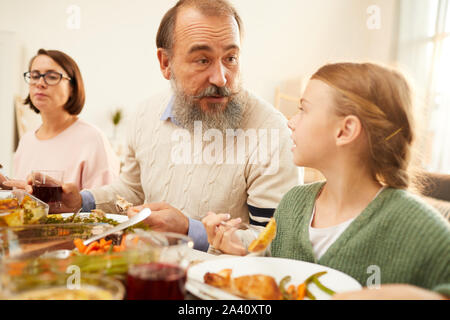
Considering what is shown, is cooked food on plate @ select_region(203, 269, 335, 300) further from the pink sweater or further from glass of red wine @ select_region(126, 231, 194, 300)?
the pink sweater

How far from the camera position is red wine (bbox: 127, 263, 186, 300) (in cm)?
56

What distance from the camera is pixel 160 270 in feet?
1.92

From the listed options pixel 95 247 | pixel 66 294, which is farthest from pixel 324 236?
pixel 66 294

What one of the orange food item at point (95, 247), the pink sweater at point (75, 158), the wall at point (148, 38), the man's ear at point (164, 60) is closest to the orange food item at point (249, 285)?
the orange food item at point (95, 247)

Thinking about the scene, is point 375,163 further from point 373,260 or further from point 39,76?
point 39,76

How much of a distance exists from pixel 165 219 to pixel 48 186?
52 cm

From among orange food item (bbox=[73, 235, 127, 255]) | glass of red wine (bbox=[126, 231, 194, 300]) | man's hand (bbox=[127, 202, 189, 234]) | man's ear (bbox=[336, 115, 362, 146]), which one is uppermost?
man's ear (bbox=[336, 115, 362, 146])

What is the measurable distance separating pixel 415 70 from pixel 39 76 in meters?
5.08

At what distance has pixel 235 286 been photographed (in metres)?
0.68

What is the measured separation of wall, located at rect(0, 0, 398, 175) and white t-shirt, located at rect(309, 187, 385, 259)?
3.61 meters

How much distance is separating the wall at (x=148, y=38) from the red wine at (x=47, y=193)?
11.5ft

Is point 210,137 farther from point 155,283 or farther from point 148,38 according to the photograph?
point 148,38

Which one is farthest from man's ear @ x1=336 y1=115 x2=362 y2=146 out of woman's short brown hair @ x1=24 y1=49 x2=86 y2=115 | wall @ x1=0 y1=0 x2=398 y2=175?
wall @ x1=0 y1=0 x2=398 y2=175

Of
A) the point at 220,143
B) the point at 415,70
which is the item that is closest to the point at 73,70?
the point at 220,143
